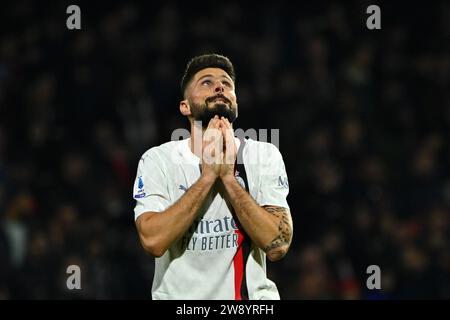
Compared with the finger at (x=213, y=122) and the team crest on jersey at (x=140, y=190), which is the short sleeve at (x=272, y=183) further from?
the team crest on jersey at (x=140, y=190)

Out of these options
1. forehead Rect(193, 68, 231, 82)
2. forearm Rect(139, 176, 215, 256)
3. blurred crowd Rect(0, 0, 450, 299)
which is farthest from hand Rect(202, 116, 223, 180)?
blurred crowd Rect(0, 0, 450, 299)

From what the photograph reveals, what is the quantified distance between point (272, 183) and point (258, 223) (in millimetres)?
344

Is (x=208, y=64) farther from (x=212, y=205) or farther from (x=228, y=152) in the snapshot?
(x=212, y=205)

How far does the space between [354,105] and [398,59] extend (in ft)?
4.02

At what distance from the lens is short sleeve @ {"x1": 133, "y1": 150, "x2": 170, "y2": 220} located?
4.67 metres

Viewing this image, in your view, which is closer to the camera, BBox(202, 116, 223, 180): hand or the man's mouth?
BBox(202, 116, 223, 180): hand

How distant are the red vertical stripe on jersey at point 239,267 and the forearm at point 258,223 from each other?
0.40 feet

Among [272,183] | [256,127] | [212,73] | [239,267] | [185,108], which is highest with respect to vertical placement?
[212,73]

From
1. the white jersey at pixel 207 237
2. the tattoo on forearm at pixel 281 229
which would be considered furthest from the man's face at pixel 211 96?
the tattoo on forearm at pixel 281 229

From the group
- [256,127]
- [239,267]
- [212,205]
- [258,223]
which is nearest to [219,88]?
[212,205]

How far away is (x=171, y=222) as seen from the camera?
14.7 ft

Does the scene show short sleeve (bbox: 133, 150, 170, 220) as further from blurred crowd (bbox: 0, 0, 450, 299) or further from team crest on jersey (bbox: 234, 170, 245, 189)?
blurred crowd (bbox: 0, 0, 450, 299)

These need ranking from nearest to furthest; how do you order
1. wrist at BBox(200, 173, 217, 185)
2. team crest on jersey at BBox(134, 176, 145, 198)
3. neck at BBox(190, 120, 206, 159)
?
wrist at BBox(200, 173, 217, 185) → team crest on jersey at BBox(134, 176, 145, 198) → neck at BBox(190, 120, 206, 159)

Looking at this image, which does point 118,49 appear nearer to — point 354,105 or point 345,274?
point 354,105
